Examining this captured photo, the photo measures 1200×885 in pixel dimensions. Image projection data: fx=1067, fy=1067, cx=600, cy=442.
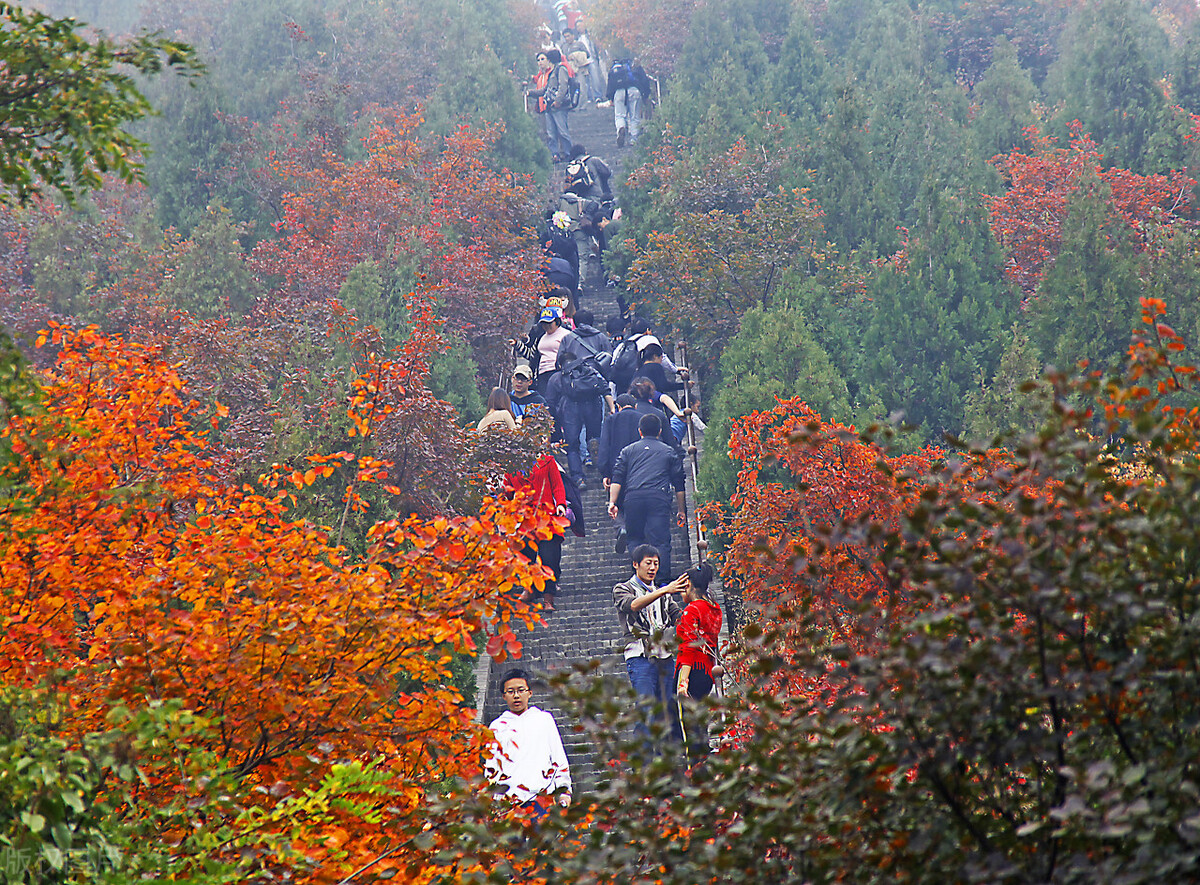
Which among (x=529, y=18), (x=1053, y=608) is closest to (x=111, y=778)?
(x=1053, y=608)

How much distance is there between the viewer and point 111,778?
214 inches

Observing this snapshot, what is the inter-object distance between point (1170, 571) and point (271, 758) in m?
4.68

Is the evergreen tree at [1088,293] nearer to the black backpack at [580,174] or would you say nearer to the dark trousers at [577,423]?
the dark trousers at [577,423]

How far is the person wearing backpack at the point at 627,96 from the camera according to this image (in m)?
32.8

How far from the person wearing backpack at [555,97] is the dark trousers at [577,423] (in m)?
18.5

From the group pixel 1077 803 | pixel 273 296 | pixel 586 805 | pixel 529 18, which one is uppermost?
pixel 529 18

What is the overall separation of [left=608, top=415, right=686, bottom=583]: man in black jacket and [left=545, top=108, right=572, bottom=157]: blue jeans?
21.3m

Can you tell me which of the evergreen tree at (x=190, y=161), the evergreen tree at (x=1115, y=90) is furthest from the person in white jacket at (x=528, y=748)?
the evergreen tree at (x=1115, y=90)

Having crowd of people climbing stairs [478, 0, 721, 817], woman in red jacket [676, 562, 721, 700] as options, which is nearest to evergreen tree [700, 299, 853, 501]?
crowd of people climbing stairs [478, 0, 721, 817]

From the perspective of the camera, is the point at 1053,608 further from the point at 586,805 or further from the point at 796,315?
the point at 796,315

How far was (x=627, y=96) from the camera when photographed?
109 feet

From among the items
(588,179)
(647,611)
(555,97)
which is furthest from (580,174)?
(647,611)

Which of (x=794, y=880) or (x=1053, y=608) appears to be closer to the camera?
(x=1053, y=608)

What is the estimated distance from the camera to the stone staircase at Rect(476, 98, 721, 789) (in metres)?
11.7
